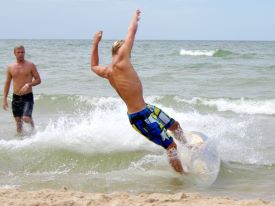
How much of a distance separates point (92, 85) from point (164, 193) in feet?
40.3

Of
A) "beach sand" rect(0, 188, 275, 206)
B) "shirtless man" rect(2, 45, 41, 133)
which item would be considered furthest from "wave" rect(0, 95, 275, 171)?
"beach sand" rect(0, 188, 275, 206)

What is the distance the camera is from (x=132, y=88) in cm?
509

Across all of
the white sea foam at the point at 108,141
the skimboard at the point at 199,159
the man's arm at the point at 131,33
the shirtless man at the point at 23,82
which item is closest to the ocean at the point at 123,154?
the white sea foam at the point at 108,141

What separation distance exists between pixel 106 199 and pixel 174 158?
117cm

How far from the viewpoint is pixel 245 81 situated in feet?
56.1

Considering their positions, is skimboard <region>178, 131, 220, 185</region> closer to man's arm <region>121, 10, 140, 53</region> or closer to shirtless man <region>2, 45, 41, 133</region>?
man's arm <region>121, 10, 140, 53</region>

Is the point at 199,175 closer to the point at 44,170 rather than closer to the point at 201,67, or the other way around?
the point at 44,170

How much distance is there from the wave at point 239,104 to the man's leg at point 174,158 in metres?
6.90

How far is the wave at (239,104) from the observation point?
12.4 meters

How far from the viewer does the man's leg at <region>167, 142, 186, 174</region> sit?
5.38 metres

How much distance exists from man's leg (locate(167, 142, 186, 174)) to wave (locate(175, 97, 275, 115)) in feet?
22.6

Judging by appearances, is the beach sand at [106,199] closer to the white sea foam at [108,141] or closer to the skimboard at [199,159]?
the skimboard at [199,159]

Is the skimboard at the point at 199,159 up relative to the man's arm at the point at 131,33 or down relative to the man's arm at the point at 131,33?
down

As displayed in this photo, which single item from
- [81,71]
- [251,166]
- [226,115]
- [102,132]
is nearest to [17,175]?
[102,132]
